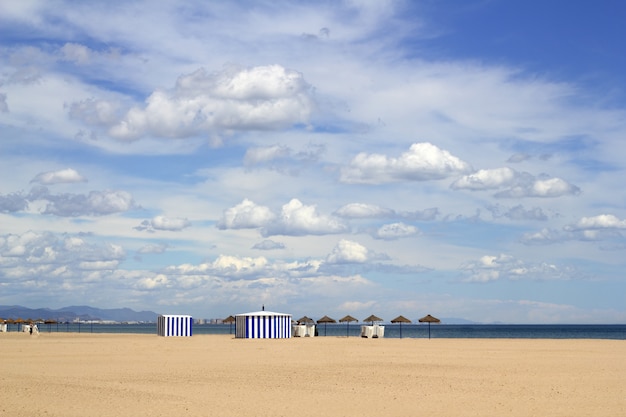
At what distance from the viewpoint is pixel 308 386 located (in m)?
15.4

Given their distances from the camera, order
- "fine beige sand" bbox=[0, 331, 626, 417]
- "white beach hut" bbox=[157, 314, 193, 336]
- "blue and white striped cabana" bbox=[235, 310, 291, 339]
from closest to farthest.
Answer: "fine beige sand" bbox=[0, 331, 626, 417] → "blue and white striped cabana" bbox=[235, 310, 291, 339] → "white beach hut" bbox=[157, 314, 193, 336]

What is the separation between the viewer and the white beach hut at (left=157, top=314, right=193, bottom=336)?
45906 mm

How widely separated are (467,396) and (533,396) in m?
1.24

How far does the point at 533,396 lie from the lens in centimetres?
1391

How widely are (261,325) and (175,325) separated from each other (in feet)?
25.9

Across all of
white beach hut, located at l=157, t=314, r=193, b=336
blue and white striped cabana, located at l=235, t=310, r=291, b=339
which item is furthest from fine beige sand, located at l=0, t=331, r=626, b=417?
white beach hut, located at l=157, t=314, r=193, b=336

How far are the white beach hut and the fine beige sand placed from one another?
21.3 meters

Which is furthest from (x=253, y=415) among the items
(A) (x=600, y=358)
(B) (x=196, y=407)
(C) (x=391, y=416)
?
(A) (x=600, y=358)

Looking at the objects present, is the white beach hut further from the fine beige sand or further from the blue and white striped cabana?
the fine beige sand

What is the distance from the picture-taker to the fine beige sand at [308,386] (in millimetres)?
12117

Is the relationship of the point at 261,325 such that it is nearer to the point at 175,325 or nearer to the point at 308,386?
the point at 175,325

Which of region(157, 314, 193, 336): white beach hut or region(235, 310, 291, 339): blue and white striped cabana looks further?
region(157, 314, 193, 336): white beach hut

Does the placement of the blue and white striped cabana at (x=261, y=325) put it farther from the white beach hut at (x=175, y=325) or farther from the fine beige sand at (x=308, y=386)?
the fine beige sand at (x=308, y=386)

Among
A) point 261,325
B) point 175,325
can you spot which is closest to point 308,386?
point 261,325
